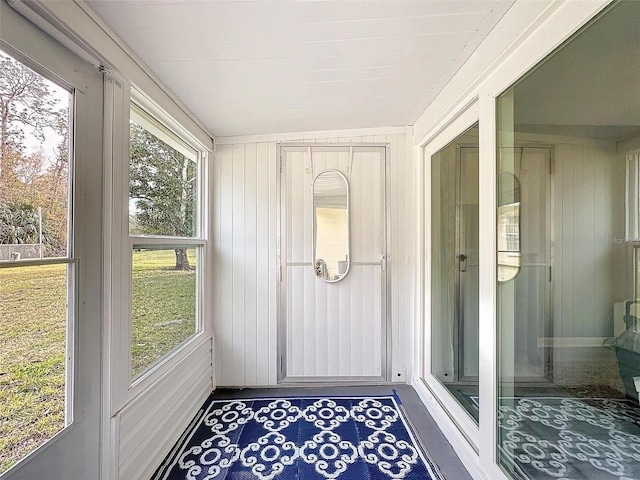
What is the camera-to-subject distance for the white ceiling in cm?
127

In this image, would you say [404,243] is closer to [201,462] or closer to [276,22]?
[276,22]

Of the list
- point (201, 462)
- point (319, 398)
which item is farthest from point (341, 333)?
point (201, 462)

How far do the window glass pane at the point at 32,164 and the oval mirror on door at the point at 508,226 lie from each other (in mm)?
1953

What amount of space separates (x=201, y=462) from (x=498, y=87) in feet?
8.49

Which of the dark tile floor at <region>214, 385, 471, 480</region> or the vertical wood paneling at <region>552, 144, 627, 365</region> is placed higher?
the vertical wood paneling at <region>552, 144, 627, 365</region>

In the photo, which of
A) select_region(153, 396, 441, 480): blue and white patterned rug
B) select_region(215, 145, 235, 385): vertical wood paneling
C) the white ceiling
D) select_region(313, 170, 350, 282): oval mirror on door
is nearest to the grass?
select_region(153, 396, 441, 480): blue and white patterned rug

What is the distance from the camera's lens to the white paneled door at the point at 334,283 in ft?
8.87

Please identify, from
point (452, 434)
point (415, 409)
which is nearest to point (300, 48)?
point (452, 434)

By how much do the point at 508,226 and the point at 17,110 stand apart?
6.73 ft

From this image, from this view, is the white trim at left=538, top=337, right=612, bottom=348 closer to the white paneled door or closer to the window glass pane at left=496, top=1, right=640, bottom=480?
the window glass pane at left=496, top=1, right=640, bottom=480

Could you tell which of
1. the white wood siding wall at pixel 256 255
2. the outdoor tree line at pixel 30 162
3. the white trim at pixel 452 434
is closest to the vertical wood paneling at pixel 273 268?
the white wood siding wall at pixel 256 255

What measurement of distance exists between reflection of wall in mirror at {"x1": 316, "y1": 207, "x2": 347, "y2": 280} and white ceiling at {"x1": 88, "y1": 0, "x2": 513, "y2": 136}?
2.90ft

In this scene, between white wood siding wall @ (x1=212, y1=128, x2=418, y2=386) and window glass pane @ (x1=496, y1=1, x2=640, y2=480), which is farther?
white wood siding wall @ (x1=212, y1=128, x2=418, y2=386)

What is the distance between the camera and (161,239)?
1.92 m
